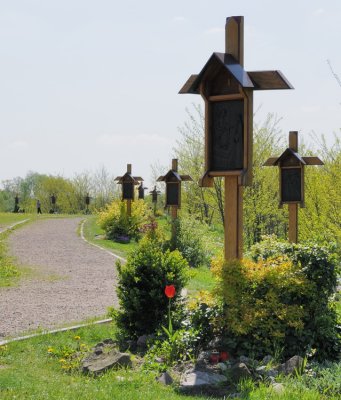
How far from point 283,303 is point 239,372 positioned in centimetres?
120

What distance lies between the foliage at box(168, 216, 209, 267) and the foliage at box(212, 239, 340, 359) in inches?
426

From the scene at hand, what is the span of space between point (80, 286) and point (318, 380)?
7417 mm

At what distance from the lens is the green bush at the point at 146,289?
761 cm

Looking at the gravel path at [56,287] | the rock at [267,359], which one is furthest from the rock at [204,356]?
the gravel path at [56,287]

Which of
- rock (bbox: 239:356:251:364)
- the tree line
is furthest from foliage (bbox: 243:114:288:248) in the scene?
the tree line

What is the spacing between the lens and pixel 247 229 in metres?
20.5

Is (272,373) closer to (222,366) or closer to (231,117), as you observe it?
(222,366)

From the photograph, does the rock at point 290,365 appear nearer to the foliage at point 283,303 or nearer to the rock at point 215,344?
the foliage at point 283,303

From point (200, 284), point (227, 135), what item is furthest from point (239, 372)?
point (200, 284)

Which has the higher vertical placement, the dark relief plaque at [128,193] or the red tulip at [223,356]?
the dark relief plaque at [128,193]

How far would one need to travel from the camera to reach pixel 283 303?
6613 millimetres

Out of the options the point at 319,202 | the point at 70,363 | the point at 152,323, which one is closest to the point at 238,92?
the point at 152,323

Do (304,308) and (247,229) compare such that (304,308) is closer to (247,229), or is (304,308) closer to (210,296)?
(210,296)

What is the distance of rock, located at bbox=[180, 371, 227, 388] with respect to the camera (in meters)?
5.60
